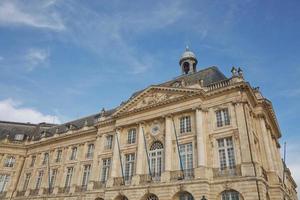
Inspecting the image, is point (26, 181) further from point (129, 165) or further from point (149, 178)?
point (149, 178)

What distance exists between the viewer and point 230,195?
17.4 meters

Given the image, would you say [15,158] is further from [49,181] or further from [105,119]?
[105,119]

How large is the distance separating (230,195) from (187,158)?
13.4 feet

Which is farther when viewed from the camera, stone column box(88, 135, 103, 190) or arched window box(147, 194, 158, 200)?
stone column box(88, 135, 103, 190)

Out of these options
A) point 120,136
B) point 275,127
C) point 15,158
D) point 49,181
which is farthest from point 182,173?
point 15,158

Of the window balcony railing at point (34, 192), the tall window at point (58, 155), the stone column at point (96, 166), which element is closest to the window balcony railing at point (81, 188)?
the stone column at point (96, 166)

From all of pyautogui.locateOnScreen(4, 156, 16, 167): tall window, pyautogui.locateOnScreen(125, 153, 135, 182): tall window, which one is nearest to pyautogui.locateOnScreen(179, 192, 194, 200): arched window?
pyautogui.locateOnScreen(125, 153, 135, 182): tall window

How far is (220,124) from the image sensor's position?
20219 mm

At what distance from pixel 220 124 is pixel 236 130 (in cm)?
150

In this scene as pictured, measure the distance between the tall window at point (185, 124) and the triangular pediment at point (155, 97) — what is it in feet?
5.61

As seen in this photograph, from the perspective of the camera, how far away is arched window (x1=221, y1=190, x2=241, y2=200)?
17.1 m

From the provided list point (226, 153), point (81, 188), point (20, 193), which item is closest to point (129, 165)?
point (81, 188)

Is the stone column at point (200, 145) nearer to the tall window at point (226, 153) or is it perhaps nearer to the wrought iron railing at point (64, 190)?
the tall window at point (226, 153)

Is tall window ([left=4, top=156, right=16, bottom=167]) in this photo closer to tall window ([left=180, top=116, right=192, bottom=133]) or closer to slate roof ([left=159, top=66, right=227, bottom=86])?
slate roof ([left=159, top=66, right=227, bottom=86])
